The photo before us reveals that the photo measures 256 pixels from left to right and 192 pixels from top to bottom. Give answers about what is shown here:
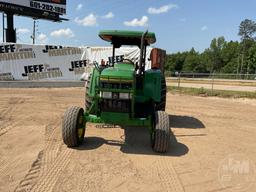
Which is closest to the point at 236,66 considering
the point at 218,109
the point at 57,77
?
the point at 57,77

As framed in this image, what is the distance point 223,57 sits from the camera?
345ft

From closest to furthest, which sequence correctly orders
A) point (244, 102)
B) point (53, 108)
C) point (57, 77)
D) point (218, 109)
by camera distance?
point (53, 108)
point (218, 109)
point (244, 102)
point (57, 77)

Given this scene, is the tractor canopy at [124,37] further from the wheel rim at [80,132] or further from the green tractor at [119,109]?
the wheel rim at [80,132]

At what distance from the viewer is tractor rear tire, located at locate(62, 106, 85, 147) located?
7621 mm

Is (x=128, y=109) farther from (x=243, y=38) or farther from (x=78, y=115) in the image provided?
(x=243, y=38)

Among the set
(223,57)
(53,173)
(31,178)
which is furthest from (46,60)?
(223,57)

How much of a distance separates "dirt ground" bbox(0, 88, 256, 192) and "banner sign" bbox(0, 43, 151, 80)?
45.9ft

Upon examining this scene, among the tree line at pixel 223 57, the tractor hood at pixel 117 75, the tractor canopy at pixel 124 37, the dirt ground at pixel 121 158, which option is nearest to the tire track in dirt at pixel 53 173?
the dirt ground at pixel 121 158

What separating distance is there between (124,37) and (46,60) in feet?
54.5

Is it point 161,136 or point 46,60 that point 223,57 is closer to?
point 46,60

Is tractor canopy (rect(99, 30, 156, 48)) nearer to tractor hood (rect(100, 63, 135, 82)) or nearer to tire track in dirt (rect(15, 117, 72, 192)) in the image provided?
tractor hood (rect(100, 63, 135, 82))

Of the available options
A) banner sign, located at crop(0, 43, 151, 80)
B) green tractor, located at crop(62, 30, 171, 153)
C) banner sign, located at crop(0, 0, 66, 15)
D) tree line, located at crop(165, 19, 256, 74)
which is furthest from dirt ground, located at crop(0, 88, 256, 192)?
tree line, located at crop(165, 19, 256, 74)

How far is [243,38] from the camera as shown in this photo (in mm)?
95125

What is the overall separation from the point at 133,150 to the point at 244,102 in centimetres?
1189
